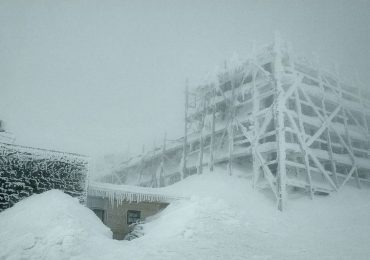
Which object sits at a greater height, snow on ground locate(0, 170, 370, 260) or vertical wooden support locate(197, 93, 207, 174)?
vertical wooden support locate(197, 93, 207, 174)

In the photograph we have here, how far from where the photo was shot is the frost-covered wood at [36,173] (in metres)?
18.0

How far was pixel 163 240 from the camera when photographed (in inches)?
529

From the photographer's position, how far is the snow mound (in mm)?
11078

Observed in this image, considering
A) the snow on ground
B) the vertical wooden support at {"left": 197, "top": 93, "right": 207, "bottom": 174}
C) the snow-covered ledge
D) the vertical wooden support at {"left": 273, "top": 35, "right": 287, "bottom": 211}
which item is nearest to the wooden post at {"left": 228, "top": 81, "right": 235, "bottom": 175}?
the vertical wooden support at {"left": 197, "top": 93, "right": 207, "bottom": 174}

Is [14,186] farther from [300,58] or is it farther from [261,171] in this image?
[300,58]

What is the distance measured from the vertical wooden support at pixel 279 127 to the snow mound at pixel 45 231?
12.7 metres

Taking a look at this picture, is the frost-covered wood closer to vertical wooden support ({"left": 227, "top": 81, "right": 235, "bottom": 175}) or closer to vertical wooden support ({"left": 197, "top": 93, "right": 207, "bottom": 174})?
vertical wooden support ({"left": 227, "top": 81, "right": 235, "bottom": 175})

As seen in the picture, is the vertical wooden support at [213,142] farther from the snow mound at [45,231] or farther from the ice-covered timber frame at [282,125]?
the snow mound at [45,231]

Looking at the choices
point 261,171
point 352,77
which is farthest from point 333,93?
point 261,171

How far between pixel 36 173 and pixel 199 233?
393 inches

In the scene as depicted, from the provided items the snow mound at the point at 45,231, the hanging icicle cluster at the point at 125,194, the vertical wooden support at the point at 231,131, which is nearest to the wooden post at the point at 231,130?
the vertical wooden support at the point at 231,131

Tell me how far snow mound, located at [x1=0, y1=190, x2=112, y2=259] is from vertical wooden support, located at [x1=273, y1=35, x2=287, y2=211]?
12.7 metres

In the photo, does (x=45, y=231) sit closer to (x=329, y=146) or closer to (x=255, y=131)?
(x=255, y=131)

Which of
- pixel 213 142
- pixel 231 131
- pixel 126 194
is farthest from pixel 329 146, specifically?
pixel 126 194
